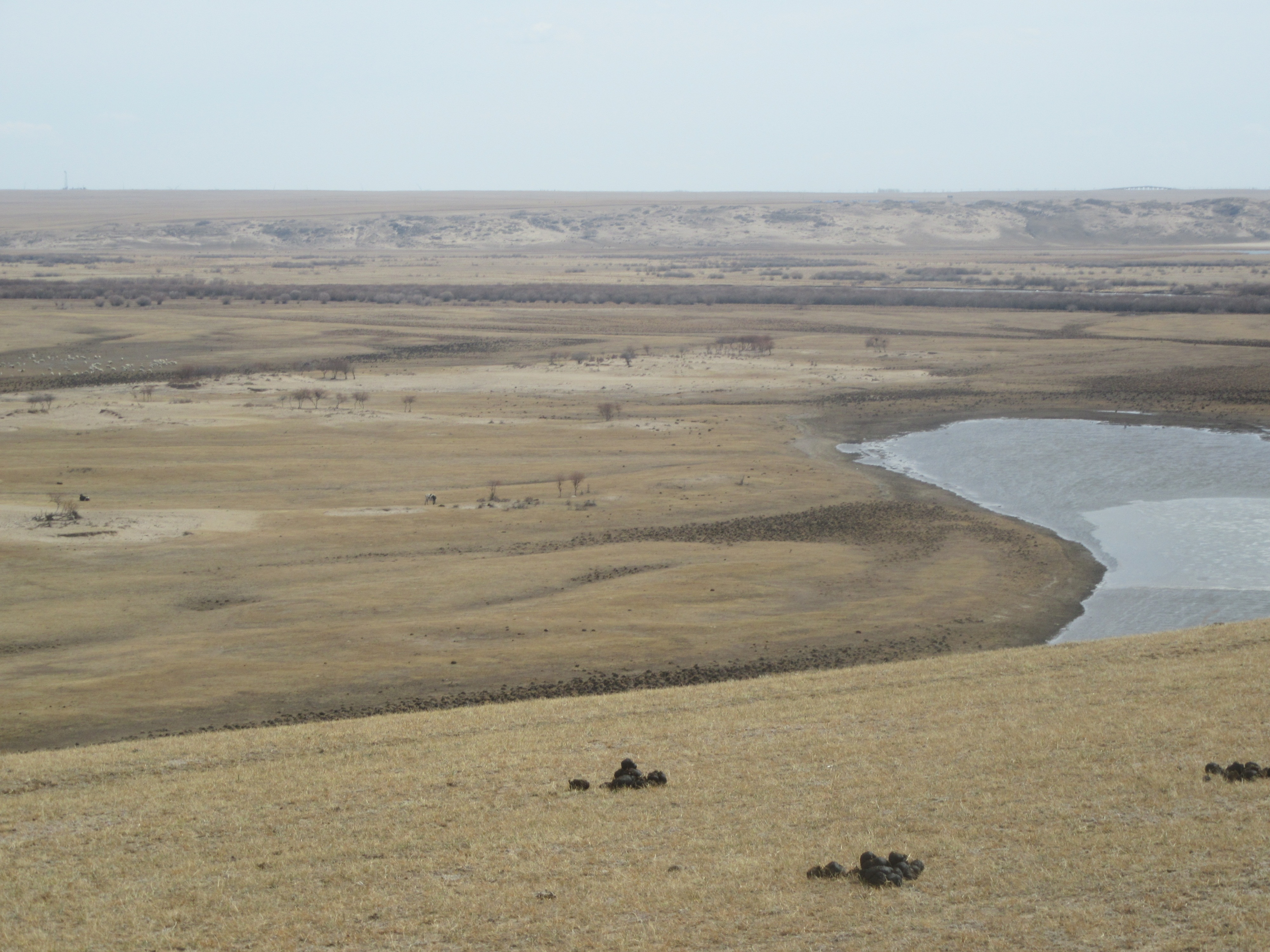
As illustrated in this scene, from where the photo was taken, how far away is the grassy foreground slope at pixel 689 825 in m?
12.0

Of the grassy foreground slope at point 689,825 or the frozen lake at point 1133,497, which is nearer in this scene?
the grassy foreground slope at point 689,825

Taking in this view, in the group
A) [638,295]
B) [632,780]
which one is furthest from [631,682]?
[638,295]

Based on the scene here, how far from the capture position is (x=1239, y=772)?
50.0 feet

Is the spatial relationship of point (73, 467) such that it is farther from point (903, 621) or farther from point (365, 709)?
point (903, 621)

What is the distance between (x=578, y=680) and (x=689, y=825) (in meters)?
12.3

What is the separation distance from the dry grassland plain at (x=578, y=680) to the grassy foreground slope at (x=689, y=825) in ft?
0.24

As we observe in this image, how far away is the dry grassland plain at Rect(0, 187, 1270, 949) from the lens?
12758 mm

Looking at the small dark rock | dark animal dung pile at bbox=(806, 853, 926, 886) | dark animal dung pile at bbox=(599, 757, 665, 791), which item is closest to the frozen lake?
dark animal dung pile at bbox=(599, 757, 665, 791)

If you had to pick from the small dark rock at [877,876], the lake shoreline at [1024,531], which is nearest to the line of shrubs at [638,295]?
the lake shoreline at [1024,531]

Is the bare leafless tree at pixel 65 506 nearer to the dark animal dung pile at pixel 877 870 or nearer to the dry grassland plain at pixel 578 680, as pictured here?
the dry grassland plain at pixel 578 680

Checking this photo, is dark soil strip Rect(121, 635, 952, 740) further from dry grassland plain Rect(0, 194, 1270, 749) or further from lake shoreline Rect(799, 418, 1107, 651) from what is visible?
lake shoreline Rect(799, 418, 1107, 651)

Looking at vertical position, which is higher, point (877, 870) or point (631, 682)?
point (877, 870)

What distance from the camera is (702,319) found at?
112 metres

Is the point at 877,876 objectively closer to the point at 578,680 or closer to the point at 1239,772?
the point at 1239,772
